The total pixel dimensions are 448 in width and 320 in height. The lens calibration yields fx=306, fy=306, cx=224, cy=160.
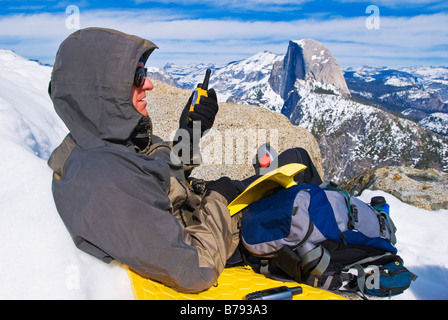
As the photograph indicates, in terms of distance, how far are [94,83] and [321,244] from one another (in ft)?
8.73

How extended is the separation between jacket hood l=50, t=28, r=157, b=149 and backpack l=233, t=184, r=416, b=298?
5.76ft

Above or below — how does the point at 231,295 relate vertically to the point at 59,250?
below

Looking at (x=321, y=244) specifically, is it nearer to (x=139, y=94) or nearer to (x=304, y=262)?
(x=304, y=262)

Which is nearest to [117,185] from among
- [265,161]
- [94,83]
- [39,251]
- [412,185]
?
[39,251]

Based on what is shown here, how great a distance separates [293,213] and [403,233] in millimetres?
3958

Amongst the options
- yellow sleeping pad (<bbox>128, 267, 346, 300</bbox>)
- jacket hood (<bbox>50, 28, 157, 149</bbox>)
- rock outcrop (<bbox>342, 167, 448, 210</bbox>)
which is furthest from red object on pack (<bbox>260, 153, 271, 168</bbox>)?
rock outcrop (<bbox>342, 167, 448, 210</bbox>)

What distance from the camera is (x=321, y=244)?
10.2 feet

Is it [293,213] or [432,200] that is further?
[432,200]

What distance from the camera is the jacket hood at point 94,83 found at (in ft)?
8.82

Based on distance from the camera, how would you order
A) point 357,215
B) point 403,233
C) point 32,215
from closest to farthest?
1. point 32,215
2. point 357,215
3. point 403,233

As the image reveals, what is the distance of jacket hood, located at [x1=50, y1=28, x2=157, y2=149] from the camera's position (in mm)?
2689

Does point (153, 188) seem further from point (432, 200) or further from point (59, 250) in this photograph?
point (432, 200)

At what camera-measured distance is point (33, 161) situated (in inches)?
123

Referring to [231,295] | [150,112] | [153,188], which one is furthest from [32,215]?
[150,112]
